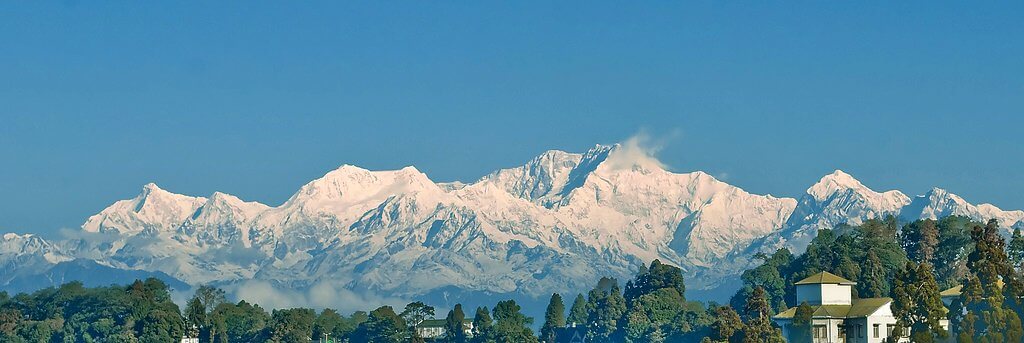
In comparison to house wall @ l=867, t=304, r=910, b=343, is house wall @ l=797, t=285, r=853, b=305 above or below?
above

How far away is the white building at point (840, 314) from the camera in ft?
498

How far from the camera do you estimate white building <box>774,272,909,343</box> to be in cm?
15188

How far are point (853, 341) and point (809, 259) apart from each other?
4397 cm

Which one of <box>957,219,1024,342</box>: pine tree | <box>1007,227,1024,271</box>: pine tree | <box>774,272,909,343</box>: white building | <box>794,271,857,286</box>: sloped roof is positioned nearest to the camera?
<box>957,219,1024,342</box>: pine tree

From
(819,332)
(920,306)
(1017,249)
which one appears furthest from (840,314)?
(1017,249)

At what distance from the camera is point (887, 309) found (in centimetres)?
15212

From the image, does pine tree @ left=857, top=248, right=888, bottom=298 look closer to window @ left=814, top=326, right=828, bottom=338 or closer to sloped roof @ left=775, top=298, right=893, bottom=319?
sloped roof @ left=775, top=298, right=893, bottom=319

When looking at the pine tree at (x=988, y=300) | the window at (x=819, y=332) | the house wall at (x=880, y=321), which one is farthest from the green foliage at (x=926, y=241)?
the pine tree at (x=988, y=300)

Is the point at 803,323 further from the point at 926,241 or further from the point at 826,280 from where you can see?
the point at 926,241

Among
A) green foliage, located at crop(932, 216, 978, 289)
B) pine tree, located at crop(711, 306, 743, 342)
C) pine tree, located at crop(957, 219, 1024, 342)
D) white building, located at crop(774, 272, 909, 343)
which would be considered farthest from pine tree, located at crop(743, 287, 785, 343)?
green foliage, located at crop(932, 216, 978, 289)

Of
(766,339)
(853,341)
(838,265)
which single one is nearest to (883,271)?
(838,265)

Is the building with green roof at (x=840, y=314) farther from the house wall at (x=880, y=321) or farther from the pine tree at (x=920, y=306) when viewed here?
the pine tree at (x=920, y=306)

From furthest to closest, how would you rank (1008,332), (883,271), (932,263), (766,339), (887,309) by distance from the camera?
1. (932,263)
2. (883,271)
3. (887,309)
4. (766,339)
5. (1008,332)

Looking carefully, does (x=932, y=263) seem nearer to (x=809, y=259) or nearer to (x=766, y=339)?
(x=809, y=259)
